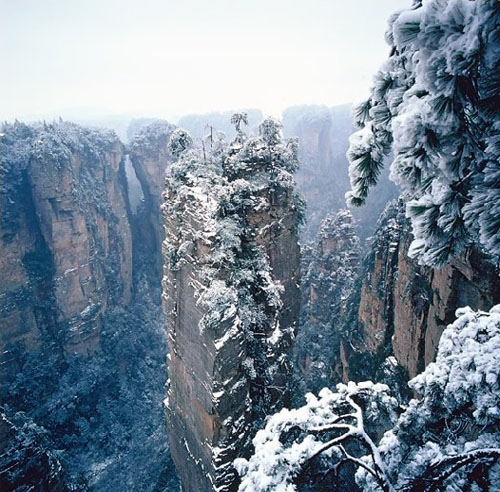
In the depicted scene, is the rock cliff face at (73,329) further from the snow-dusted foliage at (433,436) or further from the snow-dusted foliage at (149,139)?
the snow-dusted foliage at (433,436)

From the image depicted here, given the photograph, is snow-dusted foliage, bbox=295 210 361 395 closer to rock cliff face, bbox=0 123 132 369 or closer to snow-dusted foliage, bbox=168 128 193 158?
snow-dusted foliage, bbox=168 128 193 158

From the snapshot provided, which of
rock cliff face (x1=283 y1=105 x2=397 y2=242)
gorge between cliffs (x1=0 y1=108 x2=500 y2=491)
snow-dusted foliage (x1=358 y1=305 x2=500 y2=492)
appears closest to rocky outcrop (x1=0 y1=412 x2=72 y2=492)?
gorge between cliffs (x1=0 y1=108 x2=500 y2=491)

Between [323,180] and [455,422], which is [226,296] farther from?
[323,180]

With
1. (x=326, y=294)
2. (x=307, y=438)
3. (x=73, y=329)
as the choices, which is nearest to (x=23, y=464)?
(x=307, y=438)

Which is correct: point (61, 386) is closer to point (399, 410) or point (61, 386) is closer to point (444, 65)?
point (399, 410)

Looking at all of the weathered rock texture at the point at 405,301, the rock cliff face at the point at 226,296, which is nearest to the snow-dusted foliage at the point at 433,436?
the weathered rock texture at the point at 405,301

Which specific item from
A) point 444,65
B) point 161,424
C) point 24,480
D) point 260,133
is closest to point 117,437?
point 161,424
